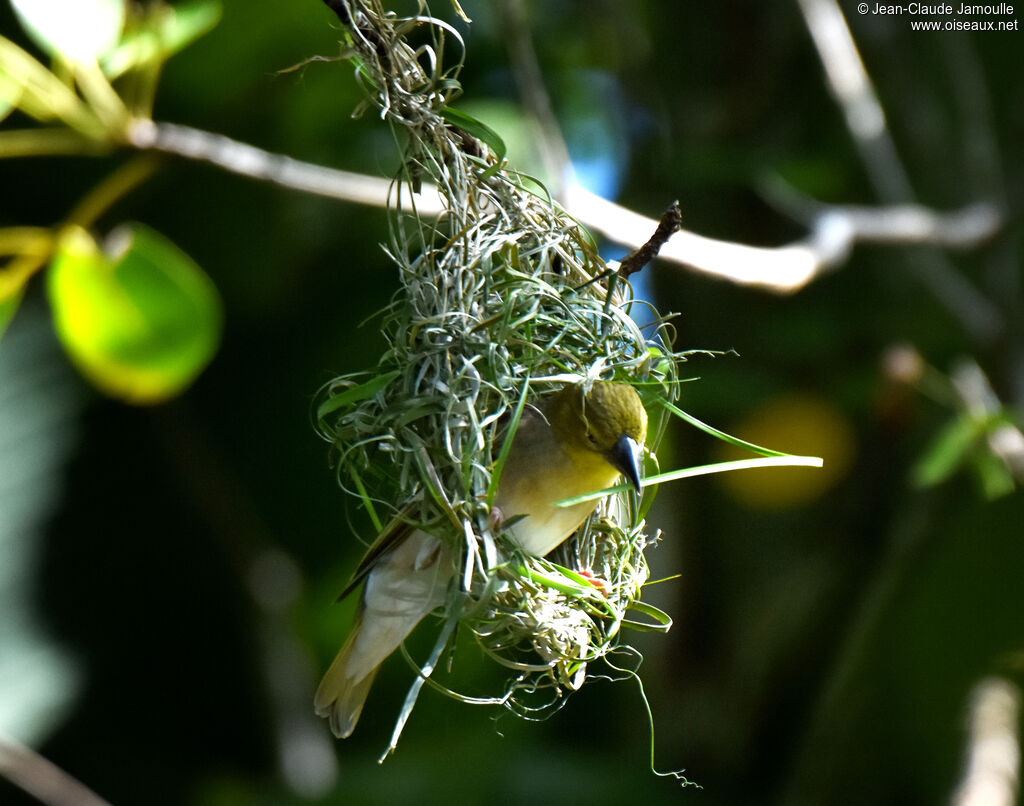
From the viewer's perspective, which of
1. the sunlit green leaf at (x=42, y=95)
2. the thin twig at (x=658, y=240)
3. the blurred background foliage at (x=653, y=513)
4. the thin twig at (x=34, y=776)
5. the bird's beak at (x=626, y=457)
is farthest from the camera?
the blurred background foliage at (x=653, y=513)

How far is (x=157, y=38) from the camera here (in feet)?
6.62

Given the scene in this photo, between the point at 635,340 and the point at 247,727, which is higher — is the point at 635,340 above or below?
above

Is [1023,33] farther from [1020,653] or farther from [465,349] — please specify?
[465,349]

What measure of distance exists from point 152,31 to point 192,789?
338 cm

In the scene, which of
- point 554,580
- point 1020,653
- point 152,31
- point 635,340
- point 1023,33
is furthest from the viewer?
point 1023,33

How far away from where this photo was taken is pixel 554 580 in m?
1.48

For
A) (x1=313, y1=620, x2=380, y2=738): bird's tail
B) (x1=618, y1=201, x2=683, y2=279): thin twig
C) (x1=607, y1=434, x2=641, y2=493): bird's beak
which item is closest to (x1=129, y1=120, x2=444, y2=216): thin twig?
(x1=618, y1=201, x2=683, y2=279): thin twig

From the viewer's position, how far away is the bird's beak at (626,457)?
1.62m

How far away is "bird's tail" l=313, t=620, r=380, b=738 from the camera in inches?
78.0

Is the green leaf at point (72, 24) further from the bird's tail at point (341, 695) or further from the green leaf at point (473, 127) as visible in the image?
the bird's tail at point (341, 695)

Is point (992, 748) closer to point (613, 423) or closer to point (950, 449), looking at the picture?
point (950, 449)

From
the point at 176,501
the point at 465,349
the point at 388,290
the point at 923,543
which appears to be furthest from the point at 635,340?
Result: the point at 176,501

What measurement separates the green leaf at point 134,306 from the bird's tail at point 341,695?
→ 0.64 m

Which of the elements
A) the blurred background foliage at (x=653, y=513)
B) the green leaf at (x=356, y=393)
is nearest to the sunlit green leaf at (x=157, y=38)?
the green leaf at (x=356, y=393)
